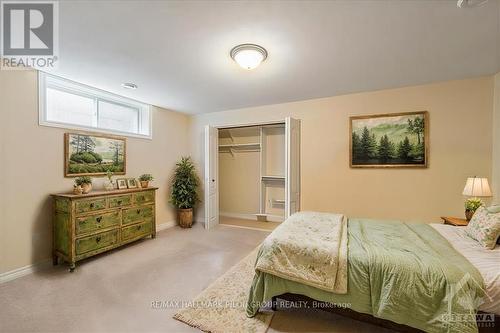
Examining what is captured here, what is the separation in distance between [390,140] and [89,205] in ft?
14.5

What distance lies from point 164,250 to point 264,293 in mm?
2089

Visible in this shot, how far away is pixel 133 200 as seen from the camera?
3.48 metres

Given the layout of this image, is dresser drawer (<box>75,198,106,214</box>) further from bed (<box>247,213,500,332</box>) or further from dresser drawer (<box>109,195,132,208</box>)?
bed (<box>247,213,500,332</box>)

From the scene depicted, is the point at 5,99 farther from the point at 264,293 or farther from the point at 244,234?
the point at 244,234

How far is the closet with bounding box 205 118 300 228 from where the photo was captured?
15.1 ft

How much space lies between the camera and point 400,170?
332cm

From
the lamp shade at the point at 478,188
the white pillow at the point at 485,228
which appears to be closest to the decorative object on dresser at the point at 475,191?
the lamp shade at the point at 478,188

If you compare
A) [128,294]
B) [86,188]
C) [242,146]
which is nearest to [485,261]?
[128,294]

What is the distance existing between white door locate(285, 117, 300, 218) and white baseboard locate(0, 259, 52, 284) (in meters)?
3.35

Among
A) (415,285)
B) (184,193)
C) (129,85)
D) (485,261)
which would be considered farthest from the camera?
(184,193)

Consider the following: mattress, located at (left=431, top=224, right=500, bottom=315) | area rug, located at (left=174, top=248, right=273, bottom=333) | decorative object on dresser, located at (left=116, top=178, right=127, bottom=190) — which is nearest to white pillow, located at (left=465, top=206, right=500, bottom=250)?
mattress, located at (left=431, top=224, right=500, bottom=315)

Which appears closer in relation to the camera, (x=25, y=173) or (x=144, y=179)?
(x=25, y=173)

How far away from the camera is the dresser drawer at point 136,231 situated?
3326mm

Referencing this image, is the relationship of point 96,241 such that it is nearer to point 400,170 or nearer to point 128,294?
point 128,294
